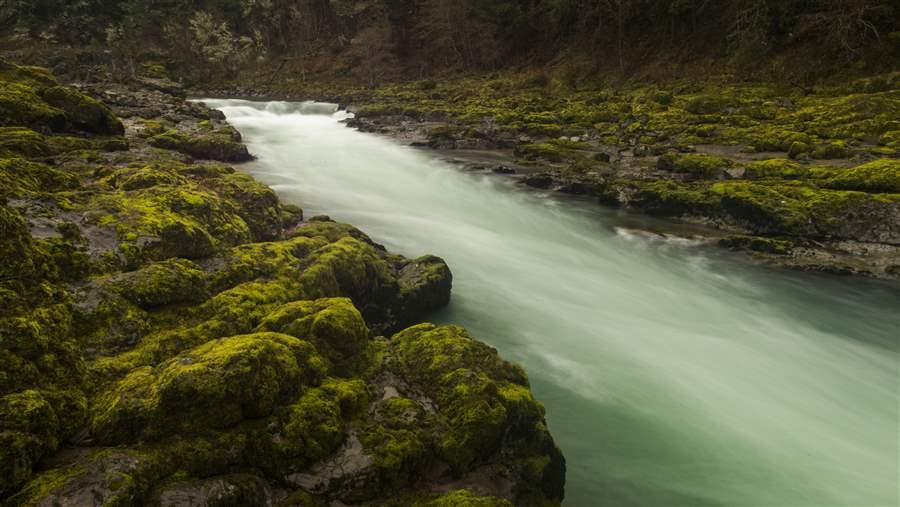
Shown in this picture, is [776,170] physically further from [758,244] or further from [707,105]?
[707,105]

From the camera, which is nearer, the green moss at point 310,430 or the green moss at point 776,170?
the green moss at point 310,430

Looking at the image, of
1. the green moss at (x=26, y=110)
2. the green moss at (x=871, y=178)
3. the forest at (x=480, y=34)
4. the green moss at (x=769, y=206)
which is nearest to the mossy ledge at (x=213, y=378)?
the green moss at (x=26, y=110)

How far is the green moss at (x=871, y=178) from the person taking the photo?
47.2ft

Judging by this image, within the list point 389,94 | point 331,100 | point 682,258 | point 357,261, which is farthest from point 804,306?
point 331,100

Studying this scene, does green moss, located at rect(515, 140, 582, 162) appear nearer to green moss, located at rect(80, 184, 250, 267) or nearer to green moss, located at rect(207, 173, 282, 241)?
green moss, located at rect(207, 173, 282, 241)

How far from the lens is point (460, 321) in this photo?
10.0m

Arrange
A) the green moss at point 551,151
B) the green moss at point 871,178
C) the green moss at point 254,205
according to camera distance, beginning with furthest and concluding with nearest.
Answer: the green moss at point 551,151
the green moss at point 871,178
the green moss at point 254,205

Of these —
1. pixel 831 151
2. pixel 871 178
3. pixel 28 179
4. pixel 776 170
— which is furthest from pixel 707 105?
pixel 28 179

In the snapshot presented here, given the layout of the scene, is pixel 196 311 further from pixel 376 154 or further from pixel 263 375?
pixel 376 154

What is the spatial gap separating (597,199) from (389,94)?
105ft

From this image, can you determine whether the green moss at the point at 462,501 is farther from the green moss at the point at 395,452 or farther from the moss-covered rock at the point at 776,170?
the moss-covered rock at the point at 776,170

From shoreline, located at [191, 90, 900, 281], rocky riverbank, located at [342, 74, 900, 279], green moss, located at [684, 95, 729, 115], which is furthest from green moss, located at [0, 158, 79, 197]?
green moss, located at [684, 95, 729, 115]

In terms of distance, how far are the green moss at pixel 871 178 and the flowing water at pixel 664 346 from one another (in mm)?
3917

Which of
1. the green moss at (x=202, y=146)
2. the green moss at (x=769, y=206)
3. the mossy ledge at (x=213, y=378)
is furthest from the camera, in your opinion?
the green moss at (x=202, y=146)
